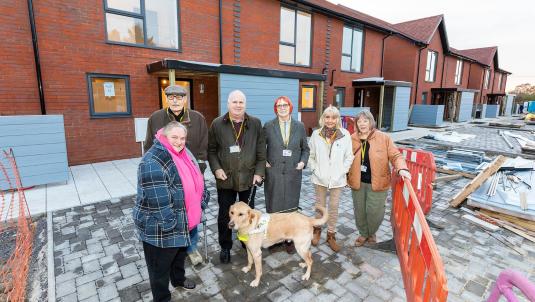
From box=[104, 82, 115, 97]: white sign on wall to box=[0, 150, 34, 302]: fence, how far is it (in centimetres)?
331

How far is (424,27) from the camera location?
70.1 ft

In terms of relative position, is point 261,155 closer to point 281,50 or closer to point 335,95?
point 281,50

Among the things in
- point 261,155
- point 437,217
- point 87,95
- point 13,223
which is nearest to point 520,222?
point 437,217

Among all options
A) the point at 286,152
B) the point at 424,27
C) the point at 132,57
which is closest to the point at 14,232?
the point at 286,152

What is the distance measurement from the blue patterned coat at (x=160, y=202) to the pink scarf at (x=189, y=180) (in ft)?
0.16

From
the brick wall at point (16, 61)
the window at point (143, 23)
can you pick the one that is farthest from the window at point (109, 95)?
the brick wall at point (16, 61)

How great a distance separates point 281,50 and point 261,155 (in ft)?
33.3

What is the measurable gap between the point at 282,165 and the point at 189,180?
1.39m

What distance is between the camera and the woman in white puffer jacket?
11.5ft

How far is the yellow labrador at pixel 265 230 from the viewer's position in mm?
2922

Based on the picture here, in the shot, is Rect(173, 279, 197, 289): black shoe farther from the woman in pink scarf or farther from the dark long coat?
the dark long coat

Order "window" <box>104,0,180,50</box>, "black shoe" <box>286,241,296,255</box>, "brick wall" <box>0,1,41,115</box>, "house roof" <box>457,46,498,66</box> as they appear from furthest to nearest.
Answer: "house roof" <box>457,46,498,66</box>
"window" <box>104,0,180,50</box>
"brick wall" <box>0,1,41,115</box>
"black shoe" <box>286,241,296,255</box>

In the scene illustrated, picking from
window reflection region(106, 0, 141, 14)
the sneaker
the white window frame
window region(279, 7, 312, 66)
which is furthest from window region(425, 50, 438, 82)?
the sneaker

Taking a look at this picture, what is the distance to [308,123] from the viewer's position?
1376cm
